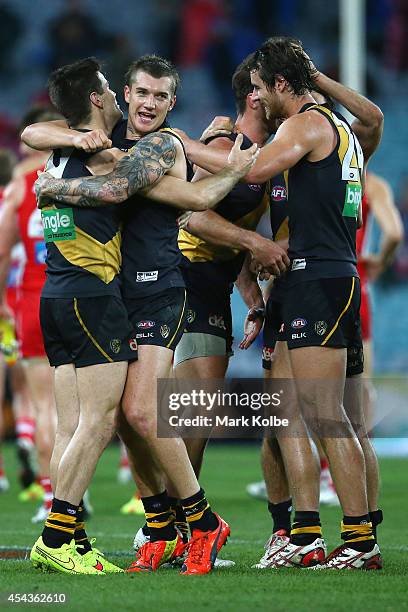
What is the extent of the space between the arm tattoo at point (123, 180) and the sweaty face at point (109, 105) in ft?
1.24

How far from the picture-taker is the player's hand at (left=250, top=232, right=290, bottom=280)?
618 cm

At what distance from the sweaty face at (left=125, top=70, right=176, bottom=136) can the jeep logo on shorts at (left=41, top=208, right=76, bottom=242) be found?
65 centimetres

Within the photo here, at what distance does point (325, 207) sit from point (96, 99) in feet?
4.26

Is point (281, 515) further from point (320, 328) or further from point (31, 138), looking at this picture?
point (31, 138)

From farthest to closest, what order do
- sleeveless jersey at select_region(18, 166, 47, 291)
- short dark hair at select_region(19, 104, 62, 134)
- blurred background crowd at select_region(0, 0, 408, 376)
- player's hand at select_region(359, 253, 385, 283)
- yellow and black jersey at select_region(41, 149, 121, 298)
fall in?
1. blurred background crowd at select_region(0, 0, 408, 376)
2. player's hand at select_region(359, 253, 385, 283)
3. sleeveless jersey at select_region(18, 166, 47, 291)
4. short dark hair at select_region(19, 104, 62, 134)
5. yellow and black jersey at select_region(41, 149, 121, 298)

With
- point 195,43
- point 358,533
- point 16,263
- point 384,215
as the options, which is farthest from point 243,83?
point 195,43

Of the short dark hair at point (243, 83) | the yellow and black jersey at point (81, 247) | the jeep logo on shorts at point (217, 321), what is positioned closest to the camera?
the yellow and black jersey at point (81, 247)

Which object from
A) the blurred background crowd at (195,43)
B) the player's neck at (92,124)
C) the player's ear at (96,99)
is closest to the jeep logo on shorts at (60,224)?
the player's neck at (92,124)

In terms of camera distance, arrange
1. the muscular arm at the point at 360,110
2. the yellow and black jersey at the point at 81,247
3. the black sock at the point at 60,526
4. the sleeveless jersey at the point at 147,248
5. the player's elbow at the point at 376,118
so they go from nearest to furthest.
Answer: the black sock at the point at 60,526, the yellow and black jersey at the point at 81,247, the sleeveless jersey at the point at 147,248, the muscular arm at the point at 360,110, the player's elbow at the point at 376,118

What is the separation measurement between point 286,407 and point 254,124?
171cm

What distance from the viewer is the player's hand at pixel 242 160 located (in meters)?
5.90

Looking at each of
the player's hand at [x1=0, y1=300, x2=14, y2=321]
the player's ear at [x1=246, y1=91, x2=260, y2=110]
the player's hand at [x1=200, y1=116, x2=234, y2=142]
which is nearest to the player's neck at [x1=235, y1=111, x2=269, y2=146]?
the player's ear at [x1=246, y1=91, x2=260, y2=110]

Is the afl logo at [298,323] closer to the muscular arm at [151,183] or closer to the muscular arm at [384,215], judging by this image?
the muscular arm at [151,183]

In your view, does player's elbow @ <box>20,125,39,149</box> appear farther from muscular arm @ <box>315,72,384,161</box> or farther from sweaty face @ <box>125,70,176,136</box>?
muscular arm @ <box>315,72,384,161</box>
